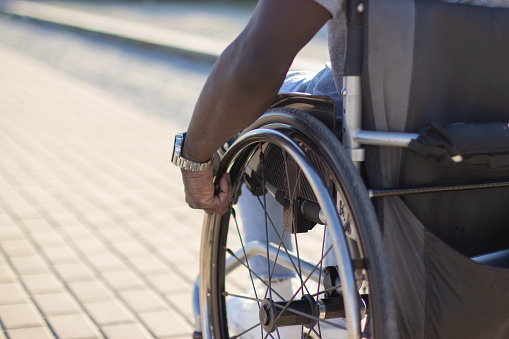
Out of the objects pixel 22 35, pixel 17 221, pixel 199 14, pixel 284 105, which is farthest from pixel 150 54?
pixel 284 105

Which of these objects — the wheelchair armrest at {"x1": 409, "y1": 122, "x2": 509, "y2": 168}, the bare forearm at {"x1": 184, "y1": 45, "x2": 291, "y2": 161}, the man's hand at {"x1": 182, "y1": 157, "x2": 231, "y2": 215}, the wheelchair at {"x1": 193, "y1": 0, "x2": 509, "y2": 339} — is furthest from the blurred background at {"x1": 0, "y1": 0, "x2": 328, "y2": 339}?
the wheelchair armrest at {"x1": 409, "y1": 122, "x2": 509, "y2": 168}

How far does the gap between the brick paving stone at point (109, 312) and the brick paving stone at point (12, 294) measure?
261 mm

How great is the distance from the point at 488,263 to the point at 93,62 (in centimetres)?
904

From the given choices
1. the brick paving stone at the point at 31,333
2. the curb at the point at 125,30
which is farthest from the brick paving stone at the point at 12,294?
the curb at the point at 125,30

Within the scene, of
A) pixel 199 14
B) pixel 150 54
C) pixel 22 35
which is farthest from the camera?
pixel 199 14

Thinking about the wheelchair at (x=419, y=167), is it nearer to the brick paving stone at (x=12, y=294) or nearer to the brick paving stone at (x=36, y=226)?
the brick paving stone at (x=12, y=294)

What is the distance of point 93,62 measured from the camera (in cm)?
1000

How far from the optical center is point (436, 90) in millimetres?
1459

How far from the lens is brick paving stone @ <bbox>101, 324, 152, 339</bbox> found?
262 cm

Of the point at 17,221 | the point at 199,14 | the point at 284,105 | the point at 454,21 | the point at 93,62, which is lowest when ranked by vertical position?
the point at 17,221

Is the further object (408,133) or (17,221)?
(17,221)

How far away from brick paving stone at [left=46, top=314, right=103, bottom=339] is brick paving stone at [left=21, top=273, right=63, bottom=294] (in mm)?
265

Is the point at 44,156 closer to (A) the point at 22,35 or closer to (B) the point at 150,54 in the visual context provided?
(B) the point at 150,54

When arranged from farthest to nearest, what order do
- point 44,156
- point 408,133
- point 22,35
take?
point 22,35 < point 44,156 < point 408,133
